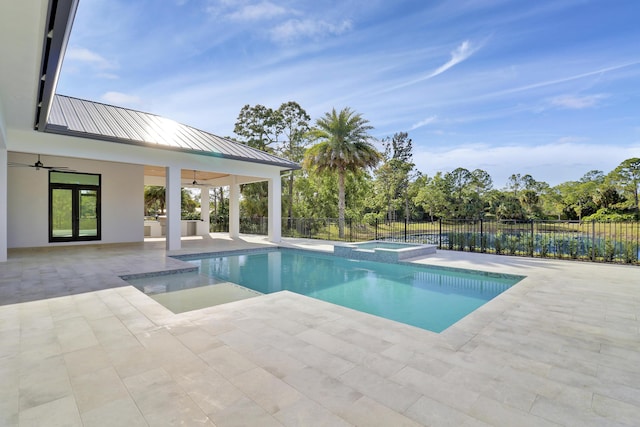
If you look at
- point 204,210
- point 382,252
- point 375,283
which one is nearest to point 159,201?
point 204,210

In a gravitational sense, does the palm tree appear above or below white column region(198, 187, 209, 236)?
above

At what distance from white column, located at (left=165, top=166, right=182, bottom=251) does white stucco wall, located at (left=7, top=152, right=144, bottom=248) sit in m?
3.46

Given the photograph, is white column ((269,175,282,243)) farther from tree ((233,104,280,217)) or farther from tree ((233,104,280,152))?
tree ((233,104,280,152))

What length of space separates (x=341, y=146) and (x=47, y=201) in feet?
40.8

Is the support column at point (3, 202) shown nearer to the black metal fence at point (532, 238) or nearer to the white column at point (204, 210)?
the white column at point (204, 210)

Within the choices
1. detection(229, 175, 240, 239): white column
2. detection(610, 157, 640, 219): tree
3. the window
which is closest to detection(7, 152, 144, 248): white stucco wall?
the window

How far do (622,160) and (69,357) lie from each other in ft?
156

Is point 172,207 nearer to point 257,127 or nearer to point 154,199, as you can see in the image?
point 257,127

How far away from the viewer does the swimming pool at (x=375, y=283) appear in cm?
552

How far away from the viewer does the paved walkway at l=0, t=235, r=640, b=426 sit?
218cm

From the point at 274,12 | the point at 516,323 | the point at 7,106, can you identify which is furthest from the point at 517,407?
the point at 274,12

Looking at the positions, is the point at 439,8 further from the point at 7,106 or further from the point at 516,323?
the point at 7,106

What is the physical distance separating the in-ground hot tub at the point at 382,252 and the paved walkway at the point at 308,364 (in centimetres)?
453

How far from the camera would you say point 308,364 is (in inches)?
113
